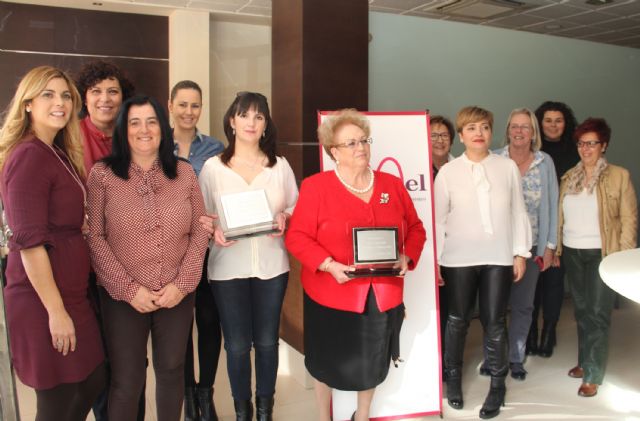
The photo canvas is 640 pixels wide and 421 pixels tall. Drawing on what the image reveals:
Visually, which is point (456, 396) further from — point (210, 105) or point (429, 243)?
point (210, 105)

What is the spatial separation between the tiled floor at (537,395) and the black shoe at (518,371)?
4cm

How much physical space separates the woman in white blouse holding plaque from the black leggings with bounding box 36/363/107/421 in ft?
2.22

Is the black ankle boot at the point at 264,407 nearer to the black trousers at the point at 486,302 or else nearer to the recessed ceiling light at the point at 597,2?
the black trousers at the point at 486,302

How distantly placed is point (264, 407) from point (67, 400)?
1.04 meters

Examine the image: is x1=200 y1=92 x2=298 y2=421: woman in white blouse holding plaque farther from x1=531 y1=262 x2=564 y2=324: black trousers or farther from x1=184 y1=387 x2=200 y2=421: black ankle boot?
x1=531 y1=262 x2=564 y2=324: black trousers

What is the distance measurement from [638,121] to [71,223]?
6.68 m

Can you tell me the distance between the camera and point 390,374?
9.29 ft

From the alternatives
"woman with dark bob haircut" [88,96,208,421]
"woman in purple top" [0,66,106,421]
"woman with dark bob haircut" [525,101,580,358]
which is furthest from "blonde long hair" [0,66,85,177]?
"woman with dark bob haircut" [525,101,580,358]

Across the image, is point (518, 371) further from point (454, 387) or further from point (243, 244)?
point (243, 244)

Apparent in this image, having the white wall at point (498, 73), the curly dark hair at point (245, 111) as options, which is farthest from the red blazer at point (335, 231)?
the white wall at point (498, 73)

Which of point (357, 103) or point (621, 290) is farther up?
point (357, 103)

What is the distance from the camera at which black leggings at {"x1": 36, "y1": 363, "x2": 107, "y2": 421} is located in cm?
179

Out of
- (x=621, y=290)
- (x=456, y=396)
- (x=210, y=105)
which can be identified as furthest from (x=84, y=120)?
(x=210, y=105)

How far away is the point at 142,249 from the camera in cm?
202
